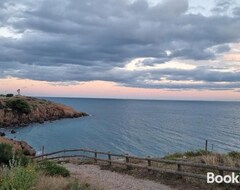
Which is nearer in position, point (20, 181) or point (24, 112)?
point (20, 181)

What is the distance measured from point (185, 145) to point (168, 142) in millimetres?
4088

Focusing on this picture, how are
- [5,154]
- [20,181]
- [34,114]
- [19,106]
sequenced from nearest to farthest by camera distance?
[20,181] → [5,154] → [19,106] → [34,114]

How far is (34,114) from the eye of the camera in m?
104

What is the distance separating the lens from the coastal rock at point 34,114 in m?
93.9

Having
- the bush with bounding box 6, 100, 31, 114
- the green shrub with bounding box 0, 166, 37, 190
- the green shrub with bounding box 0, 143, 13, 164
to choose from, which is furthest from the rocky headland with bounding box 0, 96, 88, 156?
the green shrub with bounding box 0, 166, 37, 190

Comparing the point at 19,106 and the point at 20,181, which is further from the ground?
the point at 20,181

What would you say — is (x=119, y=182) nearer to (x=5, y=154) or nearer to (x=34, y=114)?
(x=5, y=154)

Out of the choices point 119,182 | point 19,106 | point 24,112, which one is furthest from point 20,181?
point 24,112

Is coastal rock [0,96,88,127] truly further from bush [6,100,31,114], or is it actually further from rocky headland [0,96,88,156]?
bush [6,100,31,114]

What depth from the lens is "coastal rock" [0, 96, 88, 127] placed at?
308ft

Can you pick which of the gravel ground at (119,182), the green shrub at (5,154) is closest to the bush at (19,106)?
the green shrub at (5,154)

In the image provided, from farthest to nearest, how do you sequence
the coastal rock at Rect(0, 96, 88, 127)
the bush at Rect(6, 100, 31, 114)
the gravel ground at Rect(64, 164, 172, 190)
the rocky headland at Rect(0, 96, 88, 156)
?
the bush at Rect(6, 100, 31, 114) < the coastal rock at Rect(0, 96, 88, 127) < the rocky headland at Rect(0, 96, 88, 156) < the gravel ground at Rect(64, 164, 172, 190)

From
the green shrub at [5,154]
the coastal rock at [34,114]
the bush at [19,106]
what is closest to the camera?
the green shrub at [5,154]

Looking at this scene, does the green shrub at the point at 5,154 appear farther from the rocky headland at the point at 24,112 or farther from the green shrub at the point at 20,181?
the rocky headland at the point at 24,112
